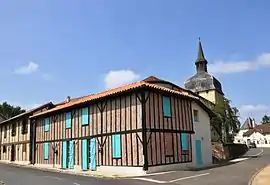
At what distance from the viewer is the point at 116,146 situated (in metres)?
20.6

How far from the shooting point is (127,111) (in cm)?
2027

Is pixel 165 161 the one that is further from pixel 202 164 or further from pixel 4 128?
pixel 4 128

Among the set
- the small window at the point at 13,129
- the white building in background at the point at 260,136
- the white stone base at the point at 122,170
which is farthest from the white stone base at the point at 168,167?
the white building in background at the point at 260,136

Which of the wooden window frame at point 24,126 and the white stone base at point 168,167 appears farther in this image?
the wooden window frame at point 24,126

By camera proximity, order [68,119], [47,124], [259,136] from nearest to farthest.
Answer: [68,119] → [47,124] → [259,136]

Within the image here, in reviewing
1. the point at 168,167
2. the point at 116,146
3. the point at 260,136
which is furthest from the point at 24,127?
the point at 260,136

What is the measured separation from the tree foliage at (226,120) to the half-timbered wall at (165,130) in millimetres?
16044

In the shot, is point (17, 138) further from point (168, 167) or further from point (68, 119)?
point (168, 167)

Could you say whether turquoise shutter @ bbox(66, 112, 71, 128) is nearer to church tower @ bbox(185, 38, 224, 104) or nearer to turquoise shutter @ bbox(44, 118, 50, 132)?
turquoise shutter @ bbox(44, 118, 50, 132)

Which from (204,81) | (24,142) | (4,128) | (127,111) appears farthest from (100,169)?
(204,81)

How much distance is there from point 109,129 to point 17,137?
1992 centimetres

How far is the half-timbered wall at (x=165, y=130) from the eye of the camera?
1944 cm

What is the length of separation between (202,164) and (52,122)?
13.4 m

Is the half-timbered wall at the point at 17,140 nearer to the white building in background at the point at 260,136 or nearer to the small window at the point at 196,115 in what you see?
the small window at the point at 196,115
